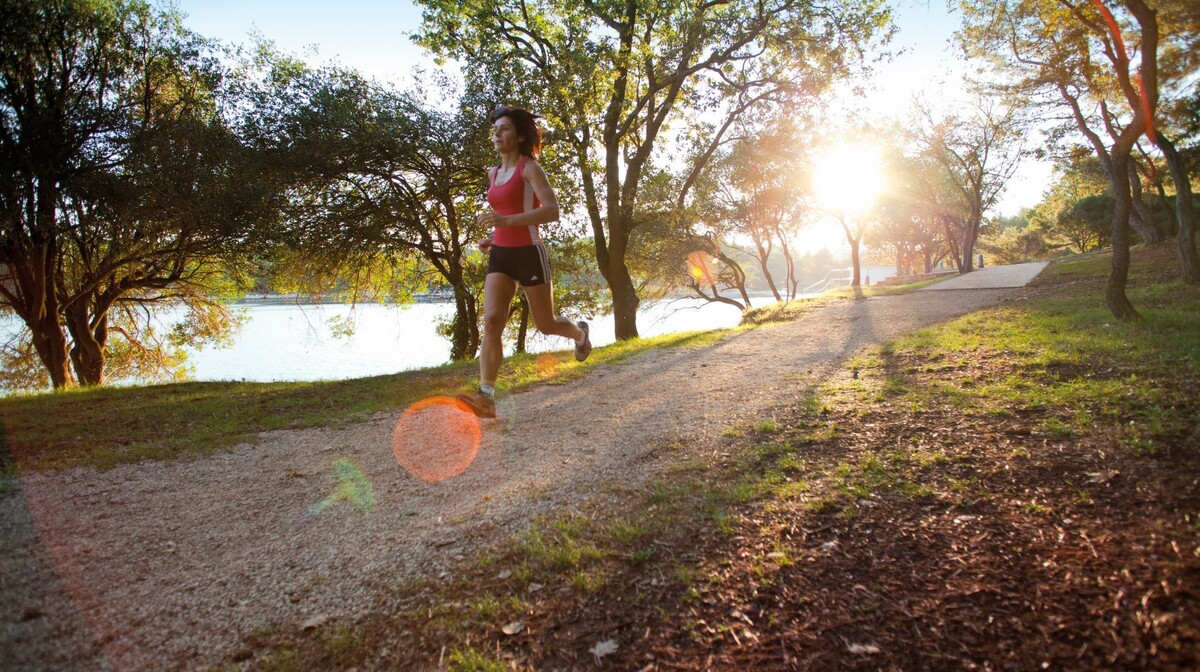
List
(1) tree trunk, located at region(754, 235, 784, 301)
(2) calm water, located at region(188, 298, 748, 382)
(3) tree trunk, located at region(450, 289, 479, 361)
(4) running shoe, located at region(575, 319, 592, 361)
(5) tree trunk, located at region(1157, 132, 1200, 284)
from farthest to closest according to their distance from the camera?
(1) tree trunk, located at region(754, 235, 784, 301)
(2) calm water, located at region(188, 298, 748, 382)
(3) tree trunk, located at region(450, 289, 479, 361)
(5) tree trunk, located at region(1157, 132, 1200, 284)
(4) running shoe, located at region(575, 319, 592, 361)

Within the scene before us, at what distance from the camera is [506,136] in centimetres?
429

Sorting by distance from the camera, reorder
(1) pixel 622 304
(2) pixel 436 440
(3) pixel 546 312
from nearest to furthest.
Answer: (2) pixel 436 440 → (3) pixel 546 312 → (1) pixel 622 304

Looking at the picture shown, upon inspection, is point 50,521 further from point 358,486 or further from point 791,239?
point 791,239

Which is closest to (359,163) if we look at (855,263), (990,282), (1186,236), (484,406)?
(484,406)

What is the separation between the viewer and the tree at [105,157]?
31.8 feet

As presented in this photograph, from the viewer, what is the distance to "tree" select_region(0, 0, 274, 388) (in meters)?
9.70

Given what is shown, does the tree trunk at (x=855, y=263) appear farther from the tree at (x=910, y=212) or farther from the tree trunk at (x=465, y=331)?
the tree trunk at (x=465, y=331)

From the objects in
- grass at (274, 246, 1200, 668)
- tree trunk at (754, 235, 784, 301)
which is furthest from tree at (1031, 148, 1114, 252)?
grass at (274, 246, 1200, 668)

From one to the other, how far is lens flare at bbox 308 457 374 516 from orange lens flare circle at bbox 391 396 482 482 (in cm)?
29

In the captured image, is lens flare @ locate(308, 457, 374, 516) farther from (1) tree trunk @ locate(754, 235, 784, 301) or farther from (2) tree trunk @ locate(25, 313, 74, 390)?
(1) tree trunk @ locate(754, 235, 784, 301)

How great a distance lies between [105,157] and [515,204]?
10609mm

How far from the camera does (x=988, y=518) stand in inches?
84.0

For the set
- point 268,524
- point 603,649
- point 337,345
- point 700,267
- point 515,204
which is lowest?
point 603,649

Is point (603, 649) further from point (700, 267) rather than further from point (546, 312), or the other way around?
point (700, 267)
